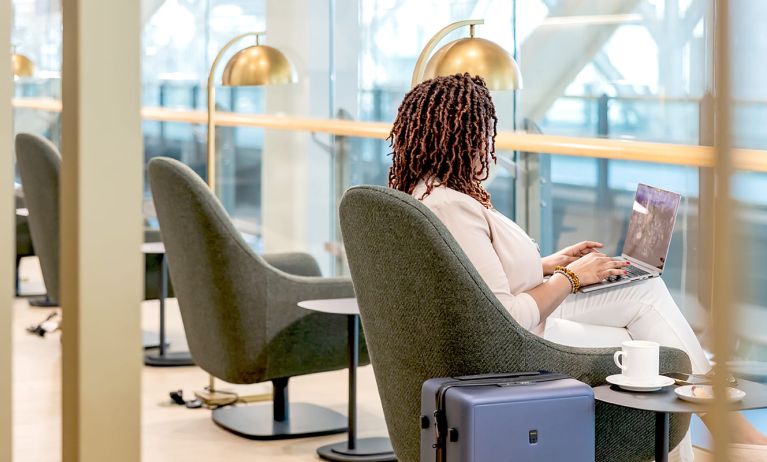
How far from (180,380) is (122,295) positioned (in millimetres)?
3210

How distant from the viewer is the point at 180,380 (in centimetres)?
470

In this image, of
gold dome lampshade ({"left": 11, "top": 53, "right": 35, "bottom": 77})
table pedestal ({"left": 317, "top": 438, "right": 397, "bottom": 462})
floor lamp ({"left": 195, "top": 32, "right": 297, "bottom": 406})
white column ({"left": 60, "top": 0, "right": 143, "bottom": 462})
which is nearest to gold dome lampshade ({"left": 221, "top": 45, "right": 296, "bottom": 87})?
floor lamp ({"left": 195, "top": 32, "right": 297, "bottom": 406})

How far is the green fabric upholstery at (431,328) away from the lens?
7.64 ft

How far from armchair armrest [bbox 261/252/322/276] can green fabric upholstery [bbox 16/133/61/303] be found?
122 centimetres

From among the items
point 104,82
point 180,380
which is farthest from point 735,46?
point 180,380

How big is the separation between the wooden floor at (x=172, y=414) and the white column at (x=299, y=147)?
4.27ft

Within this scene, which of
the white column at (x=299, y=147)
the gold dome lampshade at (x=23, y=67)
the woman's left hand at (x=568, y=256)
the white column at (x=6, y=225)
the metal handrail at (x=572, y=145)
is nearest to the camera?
the metal handrail at (x=572, y=145)

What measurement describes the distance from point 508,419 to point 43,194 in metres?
3.36

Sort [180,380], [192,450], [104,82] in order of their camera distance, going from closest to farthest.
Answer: [104,82], [192,450], [180,380]

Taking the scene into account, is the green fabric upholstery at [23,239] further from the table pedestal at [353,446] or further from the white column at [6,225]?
the white column at [6,225]

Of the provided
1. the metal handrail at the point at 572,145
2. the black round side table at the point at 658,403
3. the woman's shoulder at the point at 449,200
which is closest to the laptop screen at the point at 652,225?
the metal handrail at the point at 572,145

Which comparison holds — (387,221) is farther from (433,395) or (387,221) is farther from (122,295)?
(122,295)

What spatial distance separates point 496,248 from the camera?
2.67m

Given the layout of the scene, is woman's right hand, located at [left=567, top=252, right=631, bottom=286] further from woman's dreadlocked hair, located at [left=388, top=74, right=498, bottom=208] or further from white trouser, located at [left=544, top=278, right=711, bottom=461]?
woman's dreadlocked hair, located at [left=388, top=74, right=498, bottom=208]
